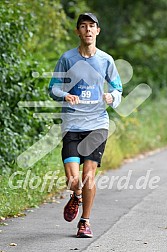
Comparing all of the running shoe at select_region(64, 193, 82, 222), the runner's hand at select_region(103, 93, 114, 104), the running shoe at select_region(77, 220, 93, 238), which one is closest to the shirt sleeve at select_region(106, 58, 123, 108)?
the runner's hand at select_region(103, 93, 114, 104)

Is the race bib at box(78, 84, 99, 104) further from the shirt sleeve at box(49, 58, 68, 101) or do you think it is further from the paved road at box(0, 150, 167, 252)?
the paved road at box(0, 150, 167, 252)

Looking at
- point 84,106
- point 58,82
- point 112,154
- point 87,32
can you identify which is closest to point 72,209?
point 84,106

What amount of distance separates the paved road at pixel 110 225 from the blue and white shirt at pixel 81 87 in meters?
1.11

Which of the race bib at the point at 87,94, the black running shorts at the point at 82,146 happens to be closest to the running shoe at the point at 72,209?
the black running shorts at the point at 82,146

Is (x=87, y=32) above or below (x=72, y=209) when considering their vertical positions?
above

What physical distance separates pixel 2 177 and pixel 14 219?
4.64 ft

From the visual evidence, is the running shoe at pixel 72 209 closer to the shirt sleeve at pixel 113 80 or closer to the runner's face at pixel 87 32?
the shirt sleeve at pixel 113 80

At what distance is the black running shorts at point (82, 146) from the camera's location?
8.23 metres

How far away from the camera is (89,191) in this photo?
8.21 metres

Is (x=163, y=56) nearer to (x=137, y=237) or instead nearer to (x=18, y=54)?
(x=18, y=54)

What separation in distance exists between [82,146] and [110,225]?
1.10 metres

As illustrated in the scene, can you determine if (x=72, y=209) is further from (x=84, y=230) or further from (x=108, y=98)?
(x=108, y=98)

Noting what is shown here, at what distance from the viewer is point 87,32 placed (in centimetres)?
820

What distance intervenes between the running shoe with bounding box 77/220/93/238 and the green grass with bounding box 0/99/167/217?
1.41 m
